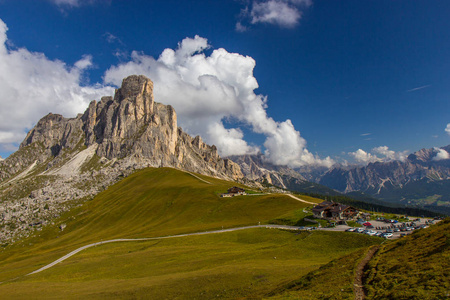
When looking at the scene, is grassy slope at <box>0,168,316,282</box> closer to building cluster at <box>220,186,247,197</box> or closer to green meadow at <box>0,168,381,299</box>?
green meadow at <box>0,168,381,299</box>

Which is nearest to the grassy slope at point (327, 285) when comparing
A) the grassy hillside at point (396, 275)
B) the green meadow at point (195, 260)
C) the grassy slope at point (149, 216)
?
the grassy hillside at point (396, 275)

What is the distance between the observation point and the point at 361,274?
2511 centimetres

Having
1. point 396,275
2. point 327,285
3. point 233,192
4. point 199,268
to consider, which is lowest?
point 199,268

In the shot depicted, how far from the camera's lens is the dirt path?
20.5m

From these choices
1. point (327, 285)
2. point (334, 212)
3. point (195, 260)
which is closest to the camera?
point (327, 285)

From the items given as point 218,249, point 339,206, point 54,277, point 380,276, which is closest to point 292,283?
point 380,276

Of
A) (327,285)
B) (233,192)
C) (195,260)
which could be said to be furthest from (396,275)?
(233,192)

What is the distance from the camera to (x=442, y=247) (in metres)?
23.8

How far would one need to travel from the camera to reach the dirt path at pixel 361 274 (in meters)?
20.5

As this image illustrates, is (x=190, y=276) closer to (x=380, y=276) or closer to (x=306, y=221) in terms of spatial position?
(x=380, y=276)

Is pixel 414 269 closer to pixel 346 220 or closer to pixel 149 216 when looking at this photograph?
pixel 346 220

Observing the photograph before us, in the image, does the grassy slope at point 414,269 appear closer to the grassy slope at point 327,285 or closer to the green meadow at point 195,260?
the grassy slope at point 327,285

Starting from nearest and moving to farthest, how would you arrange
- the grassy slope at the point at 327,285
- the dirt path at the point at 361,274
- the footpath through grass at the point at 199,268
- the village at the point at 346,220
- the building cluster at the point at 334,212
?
the dirt path at the point at 361,274, the grassy slope at the point at 327,285, the footpath through grass at the point at 199,268, the village at the point at 346,220, the building cluster at the point at 334,212

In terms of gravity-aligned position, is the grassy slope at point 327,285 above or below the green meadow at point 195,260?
above
